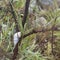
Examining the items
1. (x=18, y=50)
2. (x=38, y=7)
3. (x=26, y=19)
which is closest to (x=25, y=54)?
(x=18, y=50)

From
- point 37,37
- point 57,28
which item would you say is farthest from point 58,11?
point 37,37

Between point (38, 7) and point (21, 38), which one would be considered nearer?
point (21, 38)

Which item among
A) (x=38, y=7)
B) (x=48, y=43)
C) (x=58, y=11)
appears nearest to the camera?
(x=58, y=11)

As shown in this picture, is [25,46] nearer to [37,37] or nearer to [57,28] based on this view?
[37,37]

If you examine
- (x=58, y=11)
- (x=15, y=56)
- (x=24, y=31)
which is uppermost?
(x=58, y=11)

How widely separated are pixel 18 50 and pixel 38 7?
0.40 metres

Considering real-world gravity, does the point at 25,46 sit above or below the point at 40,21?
below

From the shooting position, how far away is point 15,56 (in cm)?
115

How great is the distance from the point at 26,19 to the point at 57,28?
0.67 ft

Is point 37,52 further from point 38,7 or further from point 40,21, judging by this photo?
point 38,7

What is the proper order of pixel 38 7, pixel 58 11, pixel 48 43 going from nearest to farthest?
1. pixel 58 11
2. pixel 48 43
3. pixel 38 7

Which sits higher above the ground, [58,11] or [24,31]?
[58,11]

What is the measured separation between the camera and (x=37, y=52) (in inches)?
44.4

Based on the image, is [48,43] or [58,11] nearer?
[58,11]
